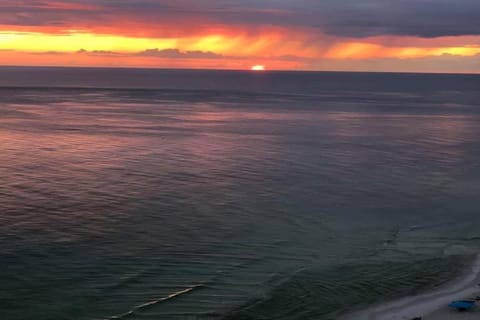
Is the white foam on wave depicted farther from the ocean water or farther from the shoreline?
the shoreline

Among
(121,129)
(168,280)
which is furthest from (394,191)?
(121,129)

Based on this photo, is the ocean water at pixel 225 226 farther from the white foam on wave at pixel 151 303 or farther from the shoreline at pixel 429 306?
the shoreline at pixel 429 306

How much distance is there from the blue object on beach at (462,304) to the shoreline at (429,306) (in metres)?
0.19

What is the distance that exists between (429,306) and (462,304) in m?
1.32

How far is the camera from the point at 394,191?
43938 millimetres

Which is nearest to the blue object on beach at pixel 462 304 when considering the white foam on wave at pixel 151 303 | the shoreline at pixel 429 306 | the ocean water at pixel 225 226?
the shoreline at pixel 429 306

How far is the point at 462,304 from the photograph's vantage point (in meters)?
22.7

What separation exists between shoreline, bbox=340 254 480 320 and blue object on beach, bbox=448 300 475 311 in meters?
0.19

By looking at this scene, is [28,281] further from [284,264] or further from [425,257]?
[425,257]

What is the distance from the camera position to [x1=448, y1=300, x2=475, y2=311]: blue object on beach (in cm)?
2255

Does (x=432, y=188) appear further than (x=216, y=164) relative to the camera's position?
No

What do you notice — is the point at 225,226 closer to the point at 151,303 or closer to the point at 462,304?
the point at 151,303

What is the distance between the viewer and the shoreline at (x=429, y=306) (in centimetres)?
2266

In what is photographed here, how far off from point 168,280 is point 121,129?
2203 inches
